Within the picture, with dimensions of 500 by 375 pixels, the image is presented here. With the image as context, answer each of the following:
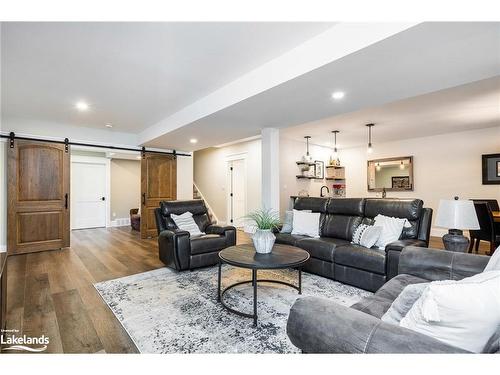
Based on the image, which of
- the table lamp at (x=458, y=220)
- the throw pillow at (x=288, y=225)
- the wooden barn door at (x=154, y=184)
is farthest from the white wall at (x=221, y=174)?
the table lamp at (x=458, y=220)

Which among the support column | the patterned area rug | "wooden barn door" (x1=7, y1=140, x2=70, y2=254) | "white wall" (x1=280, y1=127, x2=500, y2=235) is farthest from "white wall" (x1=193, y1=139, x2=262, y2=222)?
"wooden barn door" (x1=7, y1=140, x2=70, y2=254)

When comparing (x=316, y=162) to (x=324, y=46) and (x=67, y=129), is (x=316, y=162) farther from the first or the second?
(x=67, y=129)

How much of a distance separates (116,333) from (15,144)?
172 inches

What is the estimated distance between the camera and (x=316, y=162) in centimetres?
675

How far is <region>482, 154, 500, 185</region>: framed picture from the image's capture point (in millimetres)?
5137

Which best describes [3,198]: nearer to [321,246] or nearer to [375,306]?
[321,246]

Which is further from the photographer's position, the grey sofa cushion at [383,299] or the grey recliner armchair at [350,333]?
the grey sofa cushion at [383,299]

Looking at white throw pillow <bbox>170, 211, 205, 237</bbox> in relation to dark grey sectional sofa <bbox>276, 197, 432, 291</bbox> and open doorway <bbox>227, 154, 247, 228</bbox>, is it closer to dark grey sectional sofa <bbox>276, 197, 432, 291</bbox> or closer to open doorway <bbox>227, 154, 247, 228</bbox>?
dark grey sectional sofa <bbox>276, 197, 432, 291</bbox>

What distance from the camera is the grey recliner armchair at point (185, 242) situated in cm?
330

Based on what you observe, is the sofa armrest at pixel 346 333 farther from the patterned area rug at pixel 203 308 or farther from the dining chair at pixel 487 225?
the dining chair at pixel 487 225

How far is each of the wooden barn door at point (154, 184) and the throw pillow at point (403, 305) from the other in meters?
5.47

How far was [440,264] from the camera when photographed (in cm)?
189

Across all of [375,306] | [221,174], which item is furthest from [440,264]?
[221,174]
